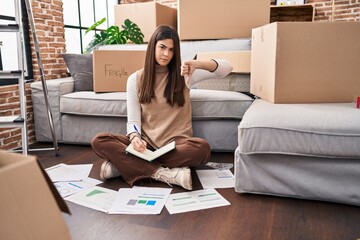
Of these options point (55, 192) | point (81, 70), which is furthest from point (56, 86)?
point (55, 192)

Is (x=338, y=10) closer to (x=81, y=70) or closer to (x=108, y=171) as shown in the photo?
(x=81, y=70)

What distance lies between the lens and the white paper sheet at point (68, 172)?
1.85 m

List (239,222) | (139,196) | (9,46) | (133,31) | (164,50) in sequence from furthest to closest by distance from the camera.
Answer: (133,31)
(9,46)
(164,50)
(139,196)
(239,222)

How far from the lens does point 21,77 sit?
1.73 m

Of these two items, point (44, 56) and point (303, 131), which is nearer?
point (303, 131)

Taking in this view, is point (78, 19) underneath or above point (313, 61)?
above

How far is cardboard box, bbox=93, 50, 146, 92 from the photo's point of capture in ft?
8.04

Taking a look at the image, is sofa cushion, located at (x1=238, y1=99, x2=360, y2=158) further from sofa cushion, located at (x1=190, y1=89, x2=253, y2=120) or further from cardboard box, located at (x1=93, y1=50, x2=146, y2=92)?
cardboard box, located at (x1=93, y1=50, x2=146, y2=92)

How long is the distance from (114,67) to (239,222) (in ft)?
5.06

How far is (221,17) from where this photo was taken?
8.96ft

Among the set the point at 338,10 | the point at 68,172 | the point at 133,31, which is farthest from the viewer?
the point at 338,10

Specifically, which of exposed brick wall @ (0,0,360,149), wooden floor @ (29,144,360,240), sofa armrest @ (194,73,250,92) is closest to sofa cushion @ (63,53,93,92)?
exposed brick wall @ (0,0,360,149)

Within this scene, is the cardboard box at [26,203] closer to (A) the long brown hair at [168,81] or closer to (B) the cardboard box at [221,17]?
(A) the long brown hair at [168,81]

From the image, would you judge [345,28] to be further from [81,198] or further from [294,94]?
[81,198]
